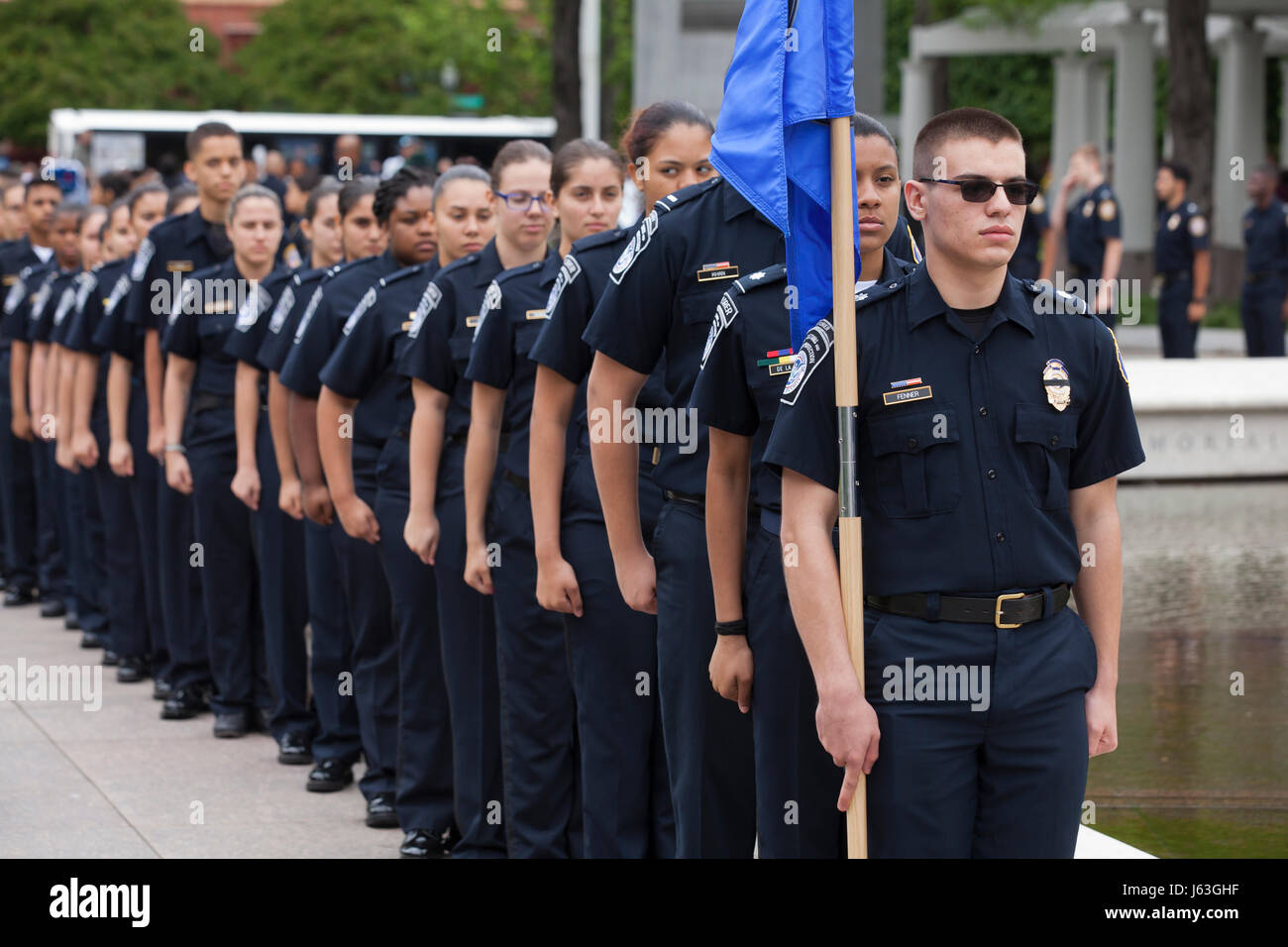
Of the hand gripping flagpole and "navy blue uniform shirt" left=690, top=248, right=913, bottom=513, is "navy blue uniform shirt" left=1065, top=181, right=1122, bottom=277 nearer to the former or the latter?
"navy blue uniform shirt" left=690, top=248, right=913, bottom=513

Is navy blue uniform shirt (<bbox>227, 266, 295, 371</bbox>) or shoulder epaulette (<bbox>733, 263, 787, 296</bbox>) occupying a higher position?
shoulder epaulette (<bbox>733, 263, 787, 296</bbox>)

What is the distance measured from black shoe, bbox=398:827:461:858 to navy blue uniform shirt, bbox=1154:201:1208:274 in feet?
46.0

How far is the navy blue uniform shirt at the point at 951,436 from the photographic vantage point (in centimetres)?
384

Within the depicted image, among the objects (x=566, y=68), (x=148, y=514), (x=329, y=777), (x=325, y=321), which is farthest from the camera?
(x=566, y=68)

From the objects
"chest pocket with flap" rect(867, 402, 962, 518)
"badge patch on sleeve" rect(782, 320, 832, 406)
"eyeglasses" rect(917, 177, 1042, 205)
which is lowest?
"chest pocket with flap" rect(867, 402, 962, 518)

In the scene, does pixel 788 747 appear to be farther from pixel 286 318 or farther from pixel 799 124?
pixel 286 318

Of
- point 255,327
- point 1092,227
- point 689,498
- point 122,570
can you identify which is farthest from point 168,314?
point 1092,227

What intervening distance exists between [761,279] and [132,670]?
6250mm

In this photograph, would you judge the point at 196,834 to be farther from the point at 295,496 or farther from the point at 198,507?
the point at 198,507

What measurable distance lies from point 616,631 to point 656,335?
98cm

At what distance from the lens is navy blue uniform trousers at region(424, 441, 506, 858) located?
20.6 feet

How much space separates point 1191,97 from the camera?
2434cm

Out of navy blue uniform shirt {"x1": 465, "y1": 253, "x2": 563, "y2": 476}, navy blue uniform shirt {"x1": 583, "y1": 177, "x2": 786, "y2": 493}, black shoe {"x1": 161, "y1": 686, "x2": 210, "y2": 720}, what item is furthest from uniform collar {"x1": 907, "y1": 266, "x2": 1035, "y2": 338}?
black shoe {"x1": 161, "y1": 686, "x2": 210, "y2": 720}

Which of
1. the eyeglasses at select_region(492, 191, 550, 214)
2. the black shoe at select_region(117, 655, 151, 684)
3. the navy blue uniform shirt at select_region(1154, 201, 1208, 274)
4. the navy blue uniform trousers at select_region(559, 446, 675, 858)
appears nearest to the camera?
the navy blue uniform trousers at select_region(559, 446, 675, 858)
